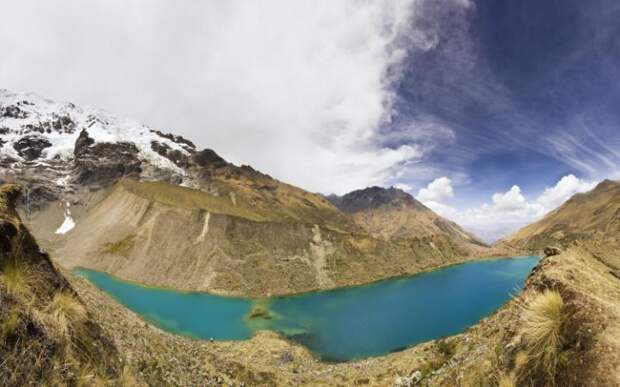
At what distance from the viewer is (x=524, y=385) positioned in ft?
17.1

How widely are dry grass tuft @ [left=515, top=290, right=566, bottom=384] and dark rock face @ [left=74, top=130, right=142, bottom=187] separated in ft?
481

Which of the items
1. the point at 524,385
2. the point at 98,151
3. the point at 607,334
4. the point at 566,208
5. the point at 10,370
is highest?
the point at 98,151

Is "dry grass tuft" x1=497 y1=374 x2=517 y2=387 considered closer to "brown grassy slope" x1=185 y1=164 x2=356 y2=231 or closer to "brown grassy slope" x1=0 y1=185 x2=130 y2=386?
"brown grassy slope" x1=0 y1=185 x2=130 y2=386

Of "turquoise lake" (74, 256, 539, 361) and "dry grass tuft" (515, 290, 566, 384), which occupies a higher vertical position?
"dry grass tuft" (515, 290, 566, 384)

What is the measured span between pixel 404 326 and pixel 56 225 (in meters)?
117

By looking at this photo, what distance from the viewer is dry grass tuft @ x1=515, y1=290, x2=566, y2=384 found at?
465cm

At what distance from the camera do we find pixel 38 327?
512 cm

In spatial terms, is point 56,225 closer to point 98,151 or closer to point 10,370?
point 98,151

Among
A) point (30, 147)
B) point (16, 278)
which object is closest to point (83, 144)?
point (30, 147)

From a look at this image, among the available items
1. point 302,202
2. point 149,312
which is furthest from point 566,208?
point 149,312

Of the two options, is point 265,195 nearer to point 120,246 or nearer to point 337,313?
point 120,246

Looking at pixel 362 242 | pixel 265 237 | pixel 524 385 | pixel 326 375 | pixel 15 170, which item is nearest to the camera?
pixel 524 385

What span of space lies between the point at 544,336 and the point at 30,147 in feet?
650

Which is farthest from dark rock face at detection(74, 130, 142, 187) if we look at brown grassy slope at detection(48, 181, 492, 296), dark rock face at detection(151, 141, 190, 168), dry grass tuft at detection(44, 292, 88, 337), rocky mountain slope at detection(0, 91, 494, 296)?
dry grass tuft at detection(44, 292, 88, 337)
